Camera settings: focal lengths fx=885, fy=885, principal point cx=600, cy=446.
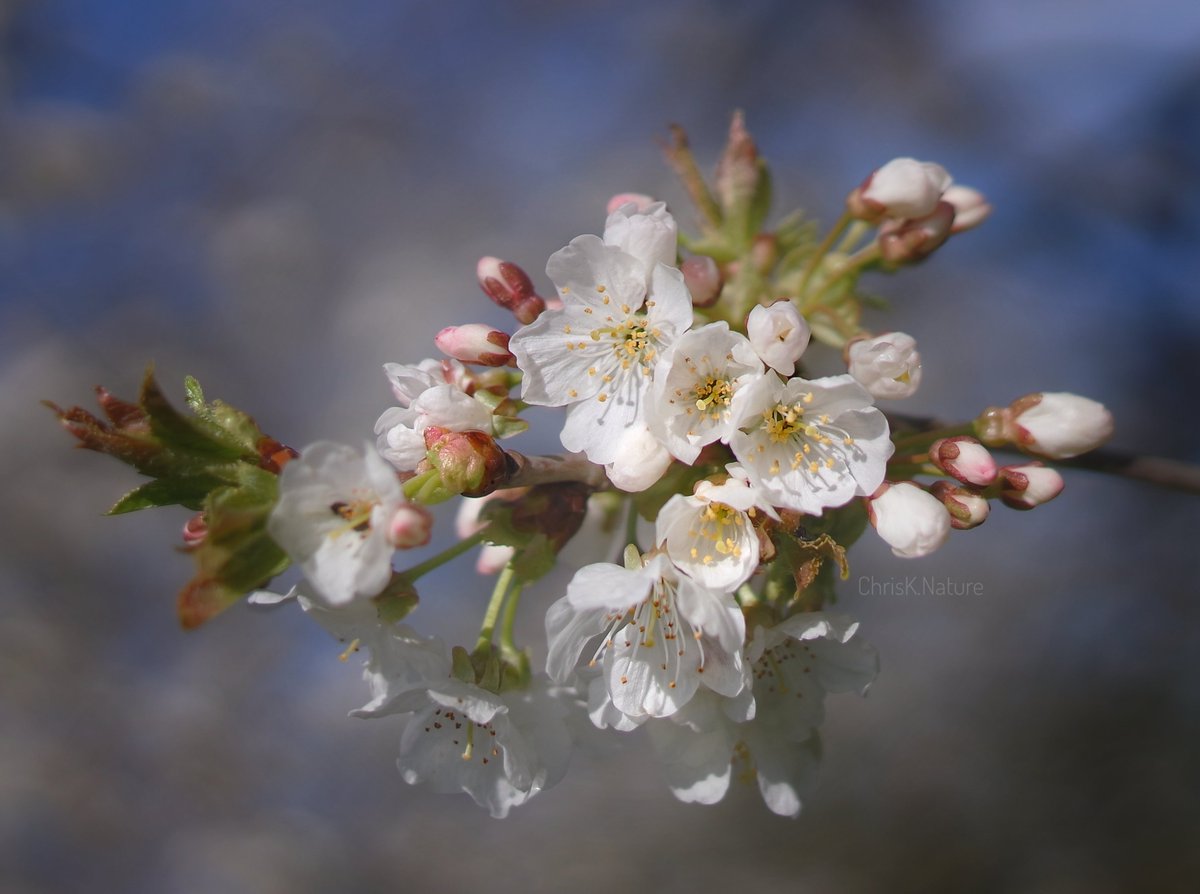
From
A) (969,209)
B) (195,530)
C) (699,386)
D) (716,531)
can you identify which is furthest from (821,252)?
(195,530)

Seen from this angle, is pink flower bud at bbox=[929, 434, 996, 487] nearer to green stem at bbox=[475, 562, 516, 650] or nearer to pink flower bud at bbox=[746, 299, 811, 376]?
pink flower bud at bbox=[746, 299, 811, 376]

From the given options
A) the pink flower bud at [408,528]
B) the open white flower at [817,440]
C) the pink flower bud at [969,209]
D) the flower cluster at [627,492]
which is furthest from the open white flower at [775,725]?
the pink flower bud at [969,209]

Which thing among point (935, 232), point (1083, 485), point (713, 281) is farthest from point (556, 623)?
point (1083, 485)

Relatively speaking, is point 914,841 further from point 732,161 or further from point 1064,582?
point 732,161

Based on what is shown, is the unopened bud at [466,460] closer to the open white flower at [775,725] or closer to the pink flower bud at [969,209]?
the open white flower at [775,725]

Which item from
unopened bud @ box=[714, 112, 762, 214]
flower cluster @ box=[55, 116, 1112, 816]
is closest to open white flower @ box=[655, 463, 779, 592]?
flower cluster @ box=[55, 116, 1112, 816]

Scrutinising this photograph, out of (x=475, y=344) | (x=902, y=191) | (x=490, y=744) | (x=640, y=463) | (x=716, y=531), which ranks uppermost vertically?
(x=902, y=191)

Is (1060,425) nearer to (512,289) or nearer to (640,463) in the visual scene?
(640,463)

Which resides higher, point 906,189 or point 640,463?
point 906,189
